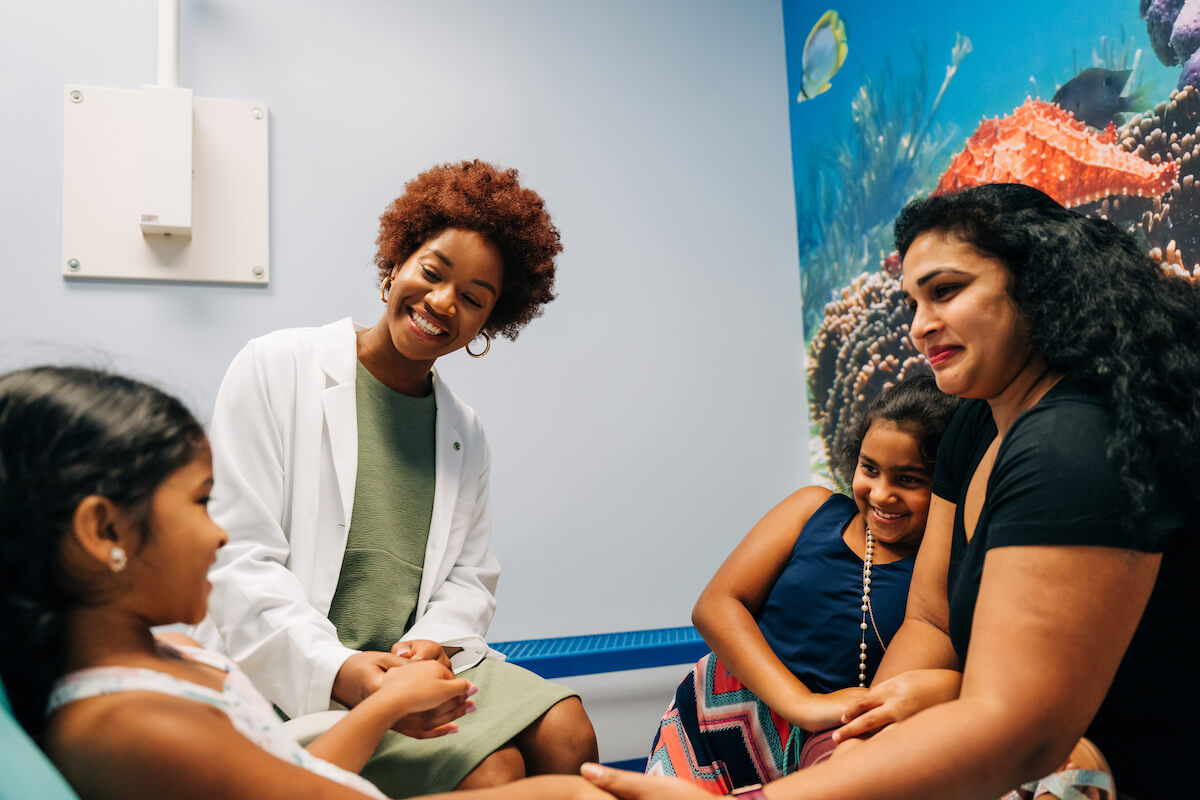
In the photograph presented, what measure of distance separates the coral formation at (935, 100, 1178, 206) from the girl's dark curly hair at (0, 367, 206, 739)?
1.71 m

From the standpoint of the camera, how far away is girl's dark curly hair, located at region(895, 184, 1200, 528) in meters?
0.98

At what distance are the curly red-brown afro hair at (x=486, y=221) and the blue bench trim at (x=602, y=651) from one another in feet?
3.02

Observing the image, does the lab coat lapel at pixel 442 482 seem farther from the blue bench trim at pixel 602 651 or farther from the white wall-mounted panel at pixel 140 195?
the white wall-mounted panel at pixel 140 195

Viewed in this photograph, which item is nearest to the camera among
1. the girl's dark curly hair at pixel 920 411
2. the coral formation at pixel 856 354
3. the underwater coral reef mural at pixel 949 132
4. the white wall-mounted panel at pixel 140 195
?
the girl's dark curly hair at pixel 920 411

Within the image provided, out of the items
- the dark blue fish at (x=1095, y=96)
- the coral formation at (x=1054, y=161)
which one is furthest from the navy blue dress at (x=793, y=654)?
the dark blue fish at (x=1095, y=96)

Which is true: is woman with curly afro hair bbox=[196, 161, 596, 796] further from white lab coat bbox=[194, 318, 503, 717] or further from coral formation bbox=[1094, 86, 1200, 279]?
coral formation bbox=[1094, 86, 1200, 279]

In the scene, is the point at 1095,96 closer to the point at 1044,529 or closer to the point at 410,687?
the point at 1044,529

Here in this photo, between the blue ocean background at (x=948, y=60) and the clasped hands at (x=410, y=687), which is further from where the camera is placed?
the blue ocean background at (x=948, y=60)

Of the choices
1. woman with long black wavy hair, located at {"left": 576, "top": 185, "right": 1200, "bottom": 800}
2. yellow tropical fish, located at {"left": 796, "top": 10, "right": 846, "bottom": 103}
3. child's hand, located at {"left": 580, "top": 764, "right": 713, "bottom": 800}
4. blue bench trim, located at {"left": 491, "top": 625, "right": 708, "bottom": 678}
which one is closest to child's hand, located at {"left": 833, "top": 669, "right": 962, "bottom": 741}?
woman with long black wavy hair, located at {"left": 576, "top": 185, "right": 1200, "bottom": 800}

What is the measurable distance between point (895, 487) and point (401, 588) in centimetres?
90

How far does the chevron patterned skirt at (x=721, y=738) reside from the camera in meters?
1.39

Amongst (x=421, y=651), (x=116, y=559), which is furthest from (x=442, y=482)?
(x=116, y=559)

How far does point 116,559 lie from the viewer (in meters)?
0.76

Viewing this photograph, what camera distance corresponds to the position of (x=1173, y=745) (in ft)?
3.48
